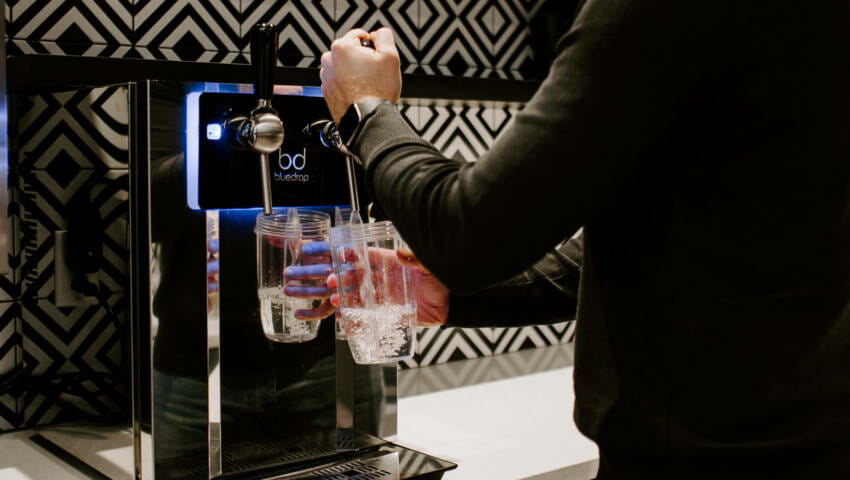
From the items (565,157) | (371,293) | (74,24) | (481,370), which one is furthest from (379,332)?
(481,370)

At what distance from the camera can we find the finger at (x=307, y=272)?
98 cm

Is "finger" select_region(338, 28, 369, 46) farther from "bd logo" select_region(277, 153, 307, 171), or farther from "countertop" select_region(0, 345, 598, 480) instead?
"countertop" select_region(0, 345, 598, 480)

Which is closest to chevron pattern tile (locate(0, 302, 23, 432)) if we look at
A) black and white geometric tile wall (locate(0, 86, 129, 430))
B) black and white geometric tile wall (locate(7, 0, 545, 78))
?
black and white geometric tile wall (locate(0, 86, 129, 430))

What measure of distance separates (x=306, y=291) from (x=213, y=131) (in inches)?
8.3

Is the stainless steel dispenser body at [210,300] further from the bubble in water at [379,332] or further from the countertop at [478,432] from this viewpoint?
the bubble in water at [379,332]

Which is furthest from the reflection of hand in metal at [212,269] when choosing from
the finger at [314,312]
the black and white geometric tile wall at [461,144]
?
the black and white geometric tile wall at [461,144]

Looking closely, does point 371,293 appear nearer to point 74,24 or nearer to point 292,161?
point 292,161

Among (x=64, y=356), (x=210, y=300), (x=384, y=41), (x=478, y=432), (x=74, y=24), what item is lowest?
(x=478, y=432)

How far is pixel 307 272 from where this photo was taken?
38.7 inches

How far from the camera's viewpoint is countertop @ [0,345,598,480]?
1.13m

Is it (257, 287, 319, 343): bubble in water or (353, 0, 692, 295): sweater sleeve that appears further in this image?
(257, 287, 319, 343): bubble in water

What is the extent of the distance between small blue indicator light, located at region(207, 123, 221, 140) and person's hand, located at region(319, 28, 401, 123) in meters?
0.24

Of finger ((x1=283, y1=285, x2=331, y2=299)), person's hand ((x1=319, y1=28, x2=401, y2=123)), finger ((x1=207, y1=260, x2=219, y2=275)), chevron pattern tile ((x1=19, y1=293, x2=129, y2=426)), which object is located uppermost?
person's hand ((x1=319, y1=28, x2=401, y2=123))

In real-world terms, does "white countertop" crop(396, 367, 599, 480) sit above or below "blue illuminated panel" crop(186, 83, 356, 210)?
below
